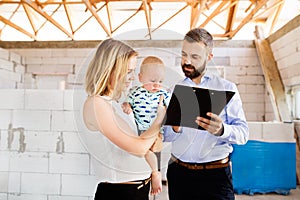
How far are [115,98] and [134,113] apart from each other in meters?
0.13

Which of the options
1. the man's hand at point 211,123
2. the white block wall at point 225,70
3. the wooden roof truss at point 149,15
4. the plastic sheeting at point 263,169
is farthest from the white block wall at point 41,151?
the wooden roof truss at point 149,15

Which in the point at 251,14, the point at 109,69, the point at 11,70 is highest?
the point at 251,14

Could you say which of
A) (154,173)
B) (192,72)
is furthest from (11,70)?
(154,173)

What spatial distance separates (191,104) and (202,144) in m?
0.37

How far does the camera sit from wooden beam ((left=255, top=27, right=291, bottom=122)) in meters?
4.93

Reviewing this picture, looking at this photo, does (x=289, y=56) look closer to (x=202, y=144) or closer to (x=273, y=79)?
(x=273, y=79)

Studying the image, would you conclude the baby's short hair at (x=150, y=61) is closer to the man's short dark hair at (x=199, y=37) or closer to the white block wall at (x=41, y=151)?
the man's short dark hair at (x=199, y=37)

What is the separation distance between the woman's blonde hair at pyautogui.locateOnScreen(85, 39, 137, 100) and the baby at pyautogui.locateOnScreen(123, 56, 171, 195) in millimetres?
114

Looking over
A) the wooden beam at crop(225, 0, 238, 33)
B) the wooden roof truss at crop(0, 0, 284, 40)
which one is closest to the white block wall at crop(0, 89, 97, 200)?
the wooden roof truss at crop(0, 0, 284, 40)

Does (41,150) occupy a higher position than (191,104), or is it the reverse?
(191,104)

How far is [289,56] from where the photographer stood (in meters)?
4.71

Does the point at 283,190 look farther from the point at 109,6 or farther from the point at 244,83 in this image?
the point at 109,6

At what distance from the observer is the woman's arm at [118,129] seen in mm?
953

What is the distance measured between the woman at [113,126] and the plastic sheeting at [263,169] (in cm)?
295
